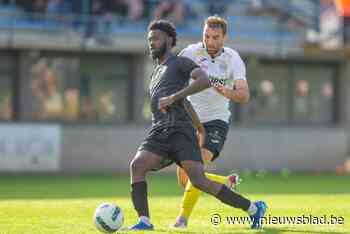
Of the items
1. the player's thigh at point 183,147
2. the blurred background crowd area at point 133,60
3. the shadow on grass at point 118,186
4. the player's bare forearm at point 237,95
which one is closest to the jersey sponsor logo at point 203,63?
the player's bare forearm at point 237,95

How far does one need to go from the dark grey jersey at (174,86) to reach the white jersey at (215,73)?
969 mm

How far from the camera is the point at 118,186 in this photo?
20.1m

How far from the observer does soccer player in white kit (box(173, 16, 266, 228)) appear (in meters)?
10.6

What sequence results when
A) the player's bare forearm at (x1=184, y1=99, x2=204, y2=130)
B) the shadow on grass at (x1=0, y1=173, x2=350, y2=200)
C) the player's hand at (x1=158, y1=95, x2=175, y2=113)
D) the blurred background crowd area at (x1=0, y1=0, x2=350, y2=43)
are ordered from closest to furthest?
the player's hand at (x1=158, y1=95, x2=175, y2=113)
the player's bare forearm at (x1=184, y1=99, x2=204, y2=130)
the shadow on grass at (x1=0, y1=173, x2=350, y2=200)
the blurred background crowd area at (x1=0, y1=0, x2=350, y2=43)

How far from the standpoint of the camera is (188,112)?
32.8 ft

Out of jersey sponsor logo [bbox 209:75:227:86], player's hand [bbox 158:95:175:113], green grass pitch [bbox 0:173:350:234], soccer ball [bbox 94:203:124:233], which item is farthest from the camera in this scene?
jersey sponsor logo [bbox 209:75:227:86]

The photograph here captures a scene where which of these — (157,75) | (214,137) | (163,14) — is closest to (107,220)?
(157,75)

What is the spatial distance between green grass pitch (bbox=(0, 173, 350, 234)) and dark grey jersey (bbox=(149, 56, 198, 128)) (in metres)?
1.16

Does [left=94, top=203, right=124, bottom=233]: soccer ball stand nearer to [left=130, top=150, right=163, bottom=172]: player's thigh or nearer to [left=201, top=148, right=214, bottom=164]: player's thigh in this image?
Answer: [left=130, top=150, right=163, bottom=172]: player's thigh

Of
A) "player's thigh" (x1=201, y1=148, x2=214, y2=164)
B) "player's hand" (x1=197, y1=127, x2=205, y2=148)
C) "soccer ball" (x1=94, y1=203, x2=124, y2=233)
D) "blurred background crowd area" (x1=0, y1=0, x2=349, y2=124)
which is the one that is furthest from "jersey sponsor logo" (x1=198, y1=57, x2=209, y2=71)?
"blurred background crowd area" (x1=0, y1=0, x2=349, y2=124)

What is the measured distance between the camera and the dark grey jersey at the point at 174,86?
Answer: 32.6 ft

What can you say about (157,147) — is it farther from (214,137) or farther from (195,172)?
(214,137)

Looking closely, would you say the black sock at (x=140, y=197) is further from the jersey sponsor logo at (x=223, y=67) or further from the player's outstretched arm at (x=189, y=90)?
the jersey sponsor logo at (x=223, y=67)

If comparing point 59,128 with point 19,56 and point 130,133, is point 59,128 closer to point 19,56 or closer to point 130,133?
point 130,133
